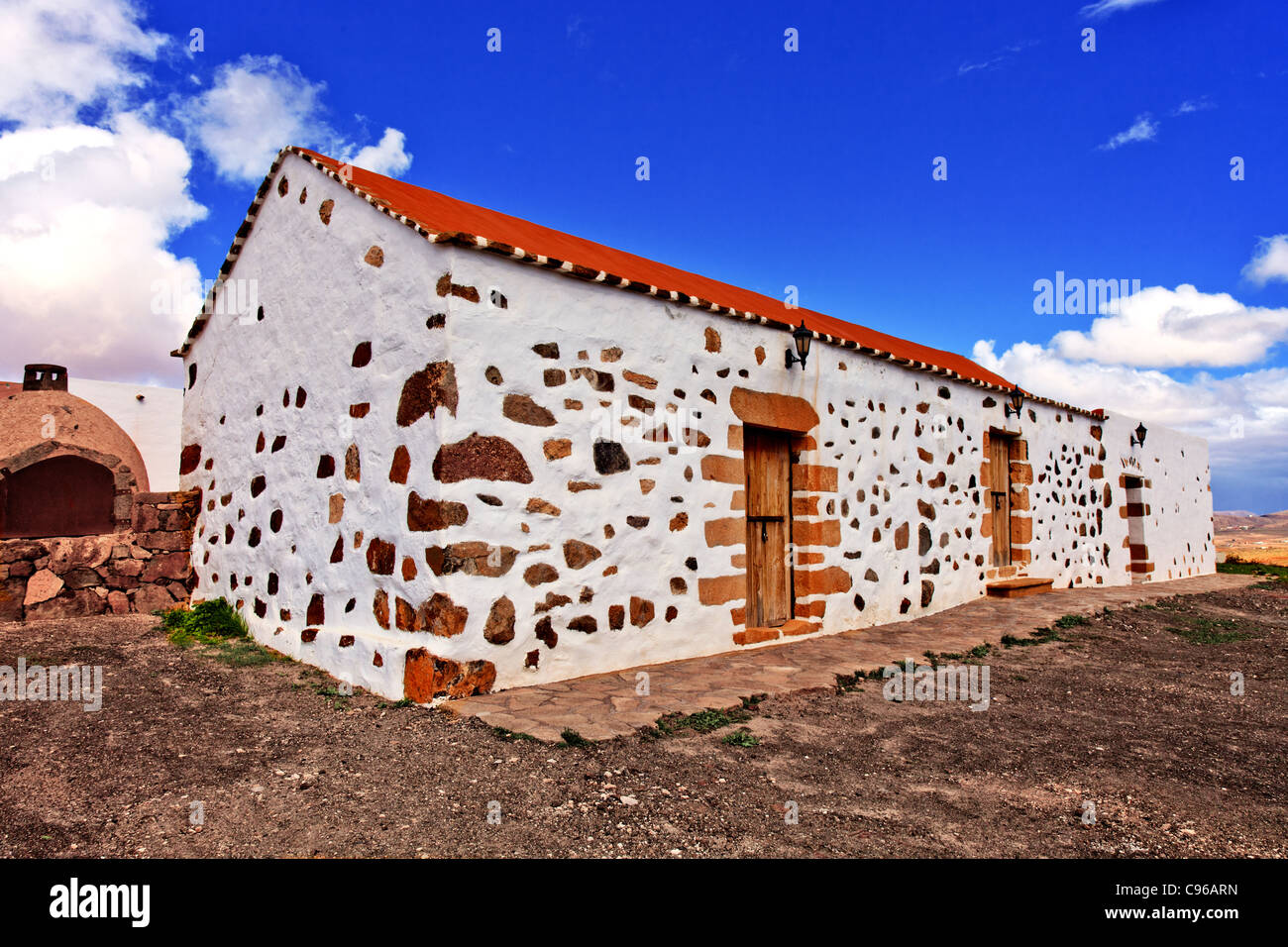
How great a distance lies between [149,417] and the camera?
1666cm

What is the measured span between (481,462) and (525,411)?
0.47 metres

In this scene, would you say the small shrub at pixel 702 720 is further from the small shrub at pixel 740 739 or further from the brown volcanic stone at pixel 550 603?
the brown volcanic stone at pixel 550 603

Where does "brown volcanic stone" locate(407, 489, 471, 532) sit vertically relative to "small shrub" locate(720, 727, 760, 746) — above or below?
above

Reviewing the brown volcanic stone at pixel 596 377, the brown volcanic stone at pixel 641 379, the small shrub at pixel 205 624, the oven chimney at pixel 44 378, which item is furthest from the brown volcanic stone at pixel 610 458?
the oven chimney at pixel 44 378

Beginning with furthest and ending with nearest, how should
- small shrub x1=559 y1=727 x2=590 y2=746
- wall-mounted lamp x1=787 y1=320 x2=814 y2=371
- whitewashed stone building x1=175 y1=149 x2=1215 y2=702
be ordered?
wall-mounted lamp x1=787 y1=320 x2=814 y2=371 < whitewashed stone building x1=175 y1=149 x2=1215 y2=702 < small shrub x1=559 y1=727 x2=590 y2=746

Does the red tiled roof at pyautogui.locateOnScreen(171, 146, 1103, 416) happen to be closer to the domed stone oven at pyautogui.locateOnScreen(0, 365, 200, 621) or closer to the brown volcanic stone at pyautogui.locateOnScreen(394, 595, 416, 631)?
the domed stone oven at pyautogui.locateOnScreen(0, 365, 200, 621)

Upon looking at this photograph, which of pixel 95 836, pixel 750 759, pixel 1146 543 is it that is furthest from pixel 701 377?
pixel 1146 543

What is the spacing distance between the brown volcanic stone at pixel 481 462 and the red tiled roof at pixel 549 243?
133 cm

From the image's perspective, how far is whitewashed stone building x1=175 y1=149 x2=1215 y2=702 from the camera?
171 inches

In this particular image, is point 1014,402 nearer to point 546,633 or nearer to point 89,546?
point 546,633

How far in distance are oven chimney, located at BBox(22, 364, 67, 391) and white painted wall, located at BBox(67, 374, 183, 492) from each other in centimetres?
431

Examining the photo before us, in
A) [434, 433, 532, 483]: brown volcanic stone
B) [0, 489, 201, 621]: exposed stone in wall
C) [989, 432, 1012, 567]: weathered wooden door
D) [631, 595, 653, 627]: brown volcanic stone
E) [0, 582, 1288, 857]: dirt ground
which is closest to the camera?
[0, 582, 1288, 857]: dirt ground

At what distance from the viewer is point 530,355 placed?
4.63m

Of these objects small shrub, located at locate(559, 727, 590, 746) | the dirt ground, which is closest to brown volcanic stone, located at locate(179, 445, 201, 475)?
the dirt ground
